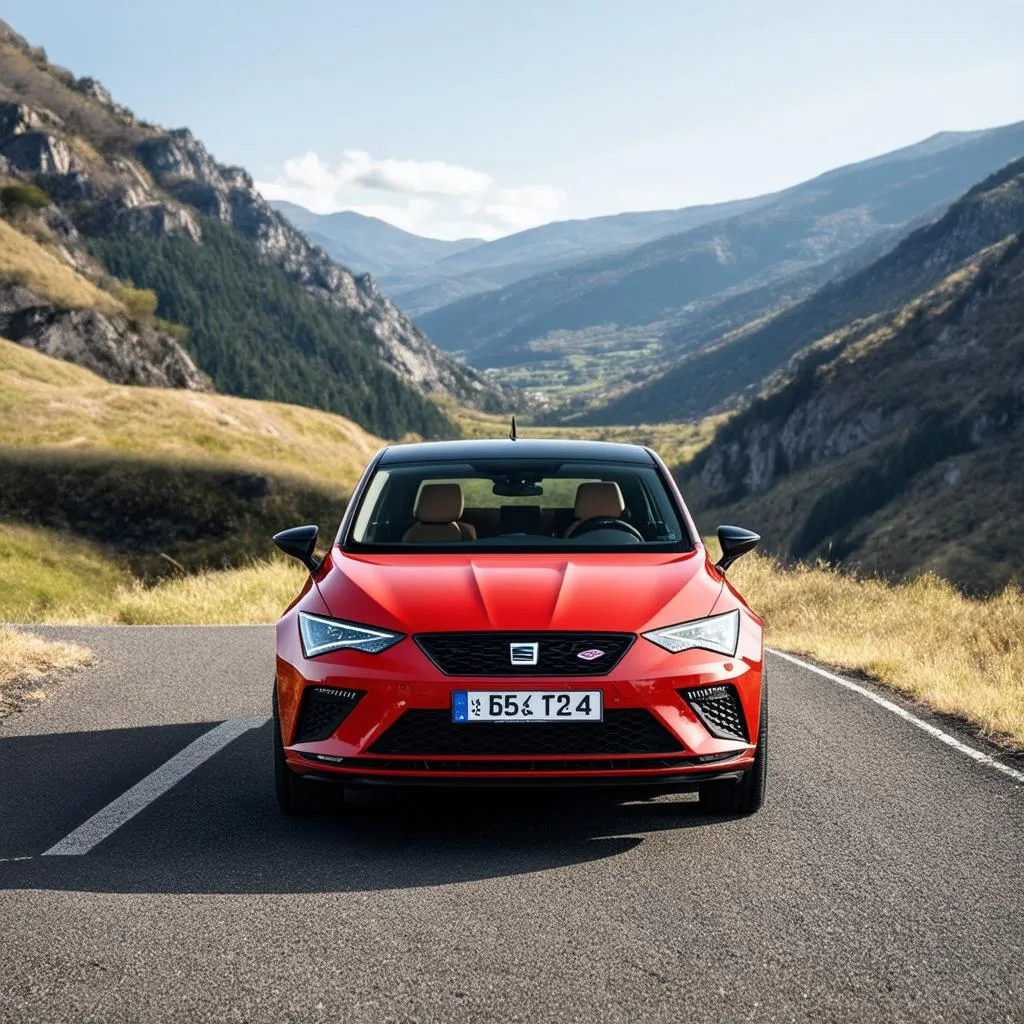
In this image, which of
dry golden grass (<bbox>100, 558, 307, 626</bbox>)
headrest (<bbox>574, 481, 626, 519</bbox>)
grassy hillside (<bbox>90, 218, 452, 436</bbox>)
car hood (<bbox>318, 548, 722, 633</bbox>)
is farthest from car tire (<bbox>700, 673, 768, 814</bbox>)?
grassy hillside (<bbox>90, 218, 452, 436</bbox>)

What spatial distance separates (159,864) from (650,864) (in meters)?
1.91

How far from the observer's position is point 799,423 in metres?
120

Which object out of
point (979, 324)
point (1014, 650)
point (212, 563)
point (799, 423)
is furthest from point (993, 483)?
point (1014, 650)

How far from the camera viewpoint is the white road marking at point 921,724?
7.04 metres

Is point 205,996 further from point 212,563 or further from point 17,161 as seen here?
point 17,161

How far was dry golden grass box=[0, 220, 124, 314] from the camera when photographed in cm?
8575

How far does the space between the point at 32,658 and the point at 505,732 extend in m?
6.19

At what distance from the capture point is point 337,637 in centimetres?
542

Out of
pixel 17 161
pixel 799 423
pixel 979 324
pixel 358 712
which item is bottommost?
pixel 799 423

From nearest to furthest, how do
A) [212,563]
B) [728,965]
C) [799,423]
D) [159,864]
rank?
[728,965]
[159,864]
[212,563]
[799,423]

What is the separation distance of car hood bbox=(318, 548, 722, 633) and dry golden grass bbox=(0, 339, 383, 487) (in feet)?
145

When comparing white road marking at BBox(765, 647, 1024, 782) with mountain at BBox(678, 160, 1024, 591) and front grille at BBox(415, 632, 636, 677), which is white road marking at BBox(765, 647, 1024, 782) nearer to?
front grille at BBox(415, 632, 636, 677)

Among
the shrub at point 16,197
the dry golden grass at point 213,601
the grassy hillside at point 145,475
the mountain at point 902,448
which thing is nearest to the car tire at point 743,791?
the dry golden grass at point 213,601

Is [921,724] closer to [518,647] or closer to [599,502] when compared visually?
[599,502]
